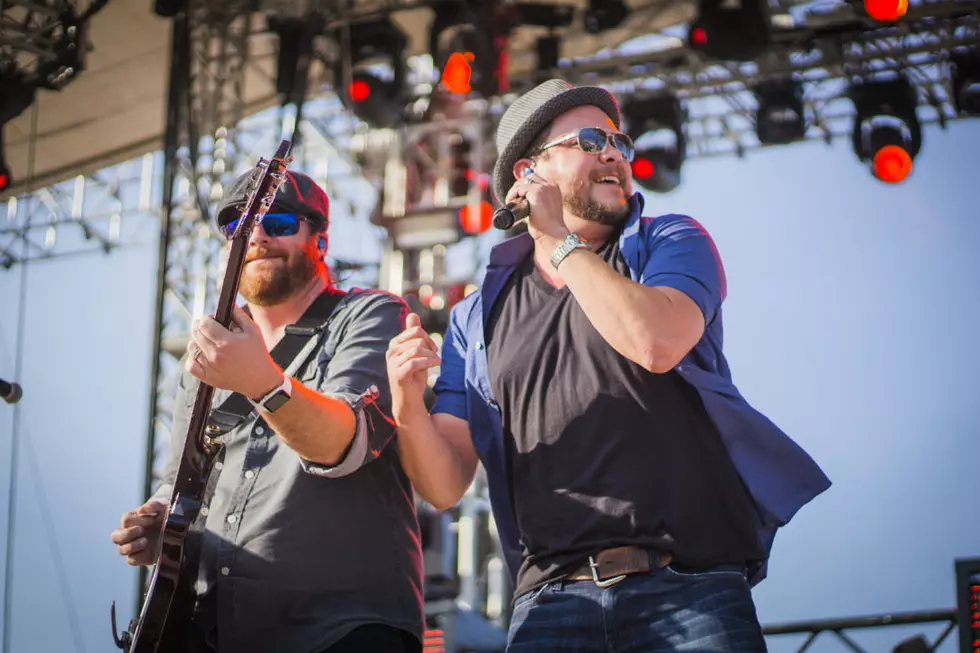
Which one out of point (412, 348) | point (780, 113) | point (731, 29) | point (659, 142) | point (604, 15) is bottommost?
point (412, 348)

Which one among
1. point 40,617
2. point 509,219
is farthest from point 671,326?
point 40,617

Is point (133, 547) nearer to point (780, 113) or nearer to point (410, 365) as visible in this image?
point (410, 365)

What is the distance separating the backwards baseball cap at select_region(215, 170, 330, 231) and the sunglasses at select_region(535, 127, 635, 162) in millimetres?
714

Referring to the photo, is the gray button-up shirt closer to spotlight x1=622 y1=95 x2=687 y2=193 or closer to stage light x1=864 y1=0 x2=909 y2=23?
stage light x1=864 y1=0 x2=909 y2=23

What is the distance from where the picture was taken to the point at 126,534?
2799mm

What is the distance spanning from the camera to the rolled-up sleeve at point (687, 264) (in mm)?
2312

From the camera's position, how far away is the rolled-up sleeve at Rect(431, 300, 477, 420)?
2.69m

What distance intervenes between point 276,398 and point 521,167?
87 centimetres

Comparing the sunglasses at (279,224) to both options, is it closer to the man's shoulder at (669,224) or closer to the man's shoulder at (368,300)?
the man's shoulder at (368,300)

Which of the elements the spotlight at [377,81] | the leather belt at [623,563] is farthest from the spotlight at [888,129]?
the leather belt at [623,563]

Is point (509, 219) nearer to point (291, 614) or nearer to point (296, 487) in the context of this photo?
point (296, 487)

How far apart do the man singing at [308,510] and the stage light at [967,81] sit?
7.42 meters

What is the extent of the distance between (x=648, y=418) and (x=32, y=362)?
20.3 ft

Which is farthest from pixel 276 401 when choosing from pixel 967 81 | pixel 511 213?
pixel 967 81
